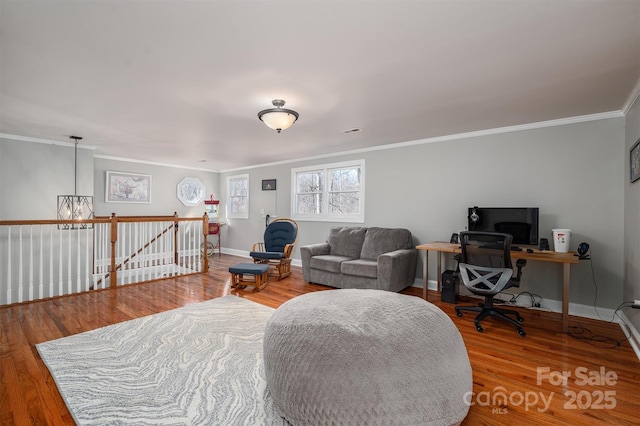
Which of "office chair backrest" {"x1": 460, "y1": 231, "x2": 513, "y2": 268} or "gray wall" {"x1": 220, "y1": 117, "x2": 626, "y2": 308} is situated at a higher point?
"gray wall" {"x1": 220, "y1": 117, "x2": 626, "y2": 308}

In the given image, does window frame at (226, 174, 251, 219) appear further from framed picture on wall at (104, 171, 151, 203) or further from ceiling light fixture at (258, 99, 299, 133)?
ceiling light fixture at (258, 99, 299, 133)

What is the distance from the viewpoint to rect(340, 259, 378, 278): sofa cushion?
13.5ft

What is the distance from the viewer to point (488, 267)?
3.07 m

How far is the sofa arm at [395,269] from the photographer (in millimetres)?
3969

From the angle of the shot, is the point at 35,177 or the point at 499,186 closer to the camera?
the point at 499,186

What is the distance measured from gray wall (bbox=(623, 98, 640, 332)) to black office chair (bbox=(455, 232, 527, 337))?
2.93 feet

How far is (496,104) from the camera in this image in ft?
10.0

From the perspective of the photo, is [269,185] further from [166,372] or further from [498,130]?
[166,372]

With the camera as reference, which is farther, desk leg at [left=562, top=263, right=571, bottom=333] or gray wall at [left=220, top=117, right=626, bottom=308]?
gray wall at [left=220, top=117, right=626, bottom=308]

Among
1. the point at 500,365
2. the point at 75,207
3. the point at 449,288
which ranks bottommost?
the point at 500,365

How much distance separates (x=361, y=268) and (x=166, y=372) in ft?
8.97

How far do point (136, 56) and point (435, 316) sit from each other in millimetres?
2820

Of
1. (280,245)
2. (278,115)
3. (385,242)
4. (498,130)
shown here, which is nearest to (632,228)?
(498,130)

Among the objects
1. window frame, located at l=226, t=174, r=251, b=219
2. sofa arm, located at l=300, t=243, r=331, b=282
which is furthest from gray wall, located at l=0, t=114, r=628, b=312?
window frame, located at l=226, t=174, r=251, b=219
